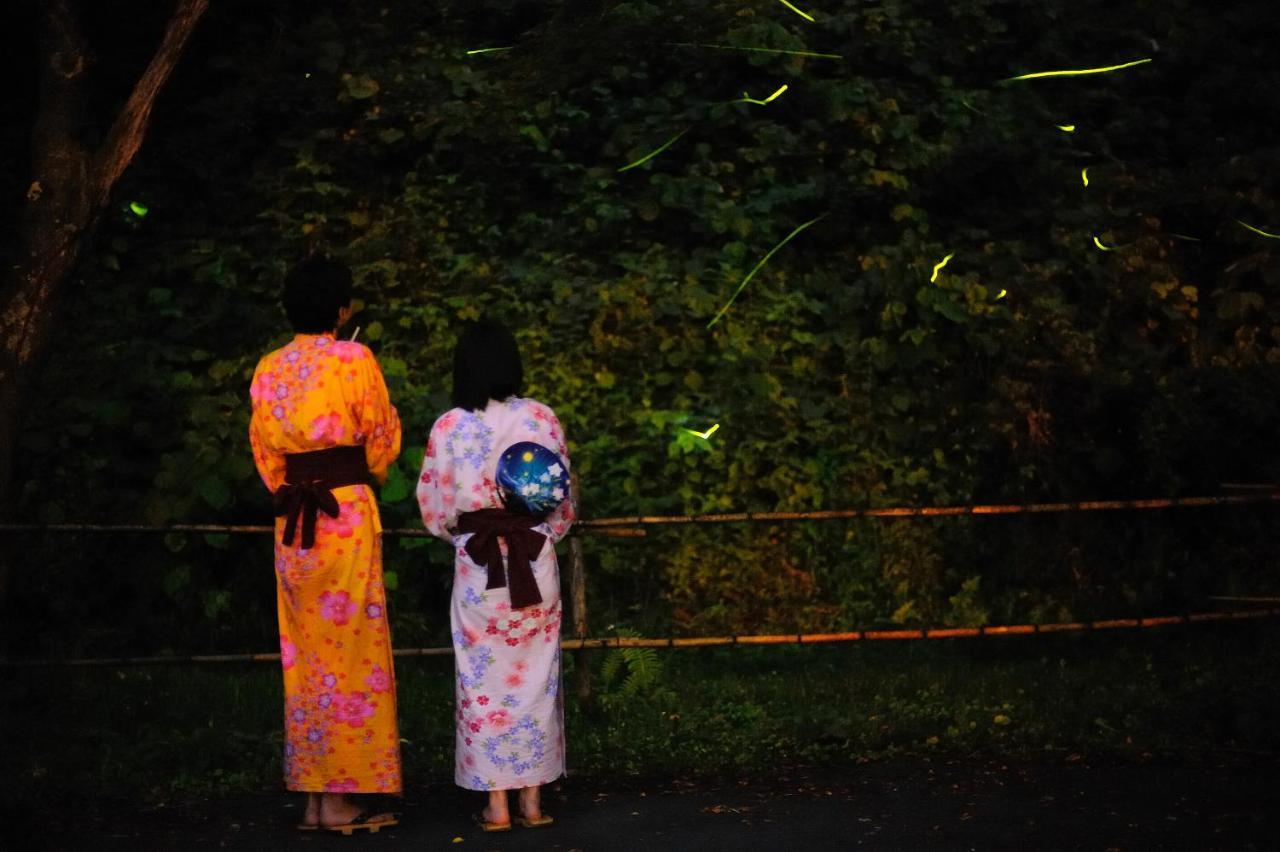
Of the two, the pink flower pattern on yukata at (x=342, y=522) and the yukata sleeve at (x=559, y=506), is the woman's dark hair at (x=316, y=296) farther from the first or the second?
the yukata sleeve at (x=559, y=506)

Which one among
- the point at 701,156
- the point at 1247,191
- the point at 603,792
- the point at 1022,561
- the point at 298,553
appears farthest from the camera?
the point at 701,156

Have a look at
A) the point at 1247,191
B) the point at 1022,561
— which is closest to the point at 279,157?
the point at 1022,561

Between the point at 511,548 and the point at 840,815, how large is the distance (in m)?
1.69

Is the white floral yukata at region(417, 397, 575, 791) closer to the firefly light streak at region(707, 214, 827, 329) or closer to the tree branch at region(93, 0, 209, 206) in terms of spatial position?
the tree branch at region(93, 0, 209, 206)

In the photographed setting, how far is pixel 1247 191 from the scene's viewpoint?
10.9 metres

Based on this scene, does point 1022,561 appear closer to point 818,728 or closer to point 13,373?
point 818,728

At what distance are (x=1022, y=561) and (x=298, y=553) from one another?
4987 mm

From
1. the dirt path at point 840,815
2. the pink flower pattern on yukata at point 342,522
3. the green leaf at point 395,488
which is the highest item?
the pink flower pattern on yukata at point 342,522

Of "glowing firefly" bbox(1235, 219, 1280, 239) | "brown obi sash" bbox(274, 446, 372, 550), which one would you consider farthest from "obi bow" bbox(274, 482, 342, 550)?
"glowing firefly" bbox(1235, 219, 1280, 239)

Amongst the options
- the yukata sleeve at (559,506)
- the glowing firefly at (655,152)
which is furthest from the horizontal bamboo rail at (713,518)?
the glowing firefly at (655,152)

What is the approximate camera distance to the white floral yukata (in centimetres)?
586

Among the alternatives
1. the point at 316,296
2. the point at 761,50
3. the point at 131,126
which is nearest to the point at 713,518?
the point at 316,296

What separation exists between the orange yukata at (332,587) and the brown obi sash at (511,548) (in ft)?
1.34

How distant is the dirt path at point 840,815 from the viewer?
18.7 ft
